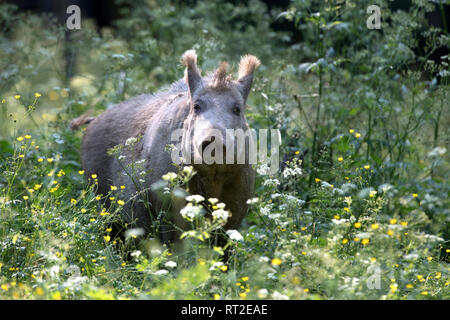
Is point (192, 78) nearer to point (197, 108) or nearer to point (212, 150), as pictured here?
point (197, 108)

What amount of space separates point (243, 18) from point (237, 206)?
5.25 metres

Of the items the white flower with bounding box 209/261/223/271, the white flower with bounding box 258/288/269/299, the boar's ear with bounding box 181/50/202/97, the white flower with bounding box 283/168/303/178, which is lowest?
the white flower with bounding box 258/288/269/299

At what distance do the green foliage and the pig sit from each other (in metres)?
0.21

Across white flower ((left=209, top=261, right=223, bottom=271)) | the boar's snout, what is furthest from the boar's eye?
white flower ((left=209, top=261, right=223, bottom=271))

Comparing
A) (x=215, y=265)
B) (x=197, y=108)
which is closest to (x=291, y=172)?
(x=197, y=108)

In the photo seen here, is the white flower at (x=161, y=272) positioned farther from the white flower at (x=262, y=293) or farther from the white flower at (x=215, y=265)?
the white flower at (x=262, y=293)

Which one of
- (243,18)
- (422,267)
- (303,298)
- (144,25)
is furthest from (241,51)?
(303,298)

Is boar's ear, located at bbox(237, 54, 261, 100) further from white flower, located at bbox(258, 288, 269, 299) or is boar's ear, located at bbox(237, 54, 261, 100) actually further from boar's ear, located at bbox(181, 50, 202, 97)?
white flower, located at bbox(258, 288, 269, 299)

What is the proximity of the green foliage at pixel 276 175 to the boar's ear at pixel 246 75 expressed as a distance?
722 mm

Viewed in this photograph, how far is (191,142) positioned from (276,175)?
103cm

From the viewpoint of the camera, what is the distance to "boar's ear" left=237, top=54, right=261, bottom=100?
5389mm

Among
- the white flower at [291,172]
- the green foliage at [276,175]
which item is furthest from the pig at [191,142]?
the white flower at [291,172]
